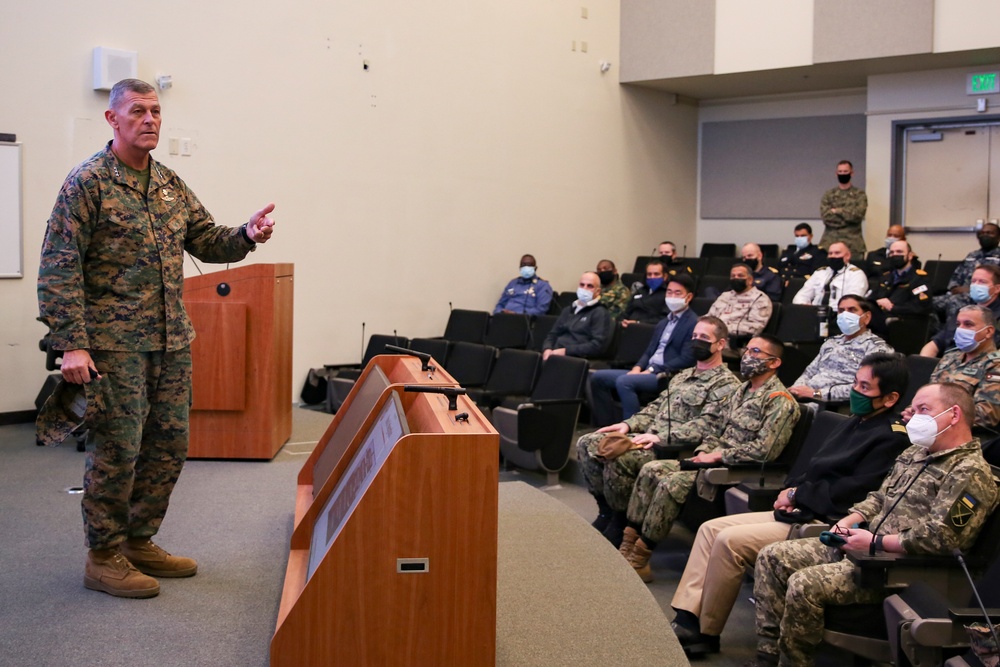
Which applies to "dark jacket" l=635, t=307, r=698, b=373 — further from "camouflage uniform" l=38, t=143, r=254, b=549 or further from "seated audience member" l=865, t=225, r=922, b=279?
"camouflage uniform" l=38, t=143, r=254, b=549

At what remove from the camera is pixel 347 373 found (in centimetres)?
781

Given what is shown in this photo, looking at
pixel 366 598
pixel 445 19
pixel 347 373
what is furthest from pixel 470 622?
pixel 445 19

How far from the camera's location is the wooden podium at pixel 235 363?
16.2 ft

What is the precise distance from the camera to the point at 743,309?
25.0ft

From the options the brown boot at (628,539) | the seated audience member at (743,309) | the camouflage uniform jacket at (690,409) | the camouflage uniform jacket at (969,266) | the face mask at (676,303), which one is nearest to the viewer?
the brown boot at (628,539)

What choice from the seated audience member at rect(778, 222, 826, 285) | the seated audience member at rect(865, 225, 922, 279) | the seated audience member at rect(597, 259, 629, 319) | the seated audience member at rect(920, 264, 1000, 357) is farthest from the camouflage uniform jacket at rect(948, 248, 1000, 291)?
the seated audience member at rect(597, 259, 629, 319)

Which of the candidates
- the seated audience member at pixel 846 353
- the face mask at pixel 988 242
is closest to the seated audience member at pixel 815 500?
the seated audience member at pixel 846 353

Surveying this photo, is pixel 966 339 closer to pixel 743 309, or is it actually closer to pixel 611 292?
→ pixel 743 309

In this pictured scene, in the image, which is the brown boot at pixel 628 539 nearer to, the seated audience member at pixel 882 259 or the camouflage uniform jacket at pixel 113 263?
the camouflage uniform jacket at pixel 113 263

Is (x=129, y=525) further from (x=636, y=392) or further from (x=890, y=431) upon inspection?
(x=636, y=392)

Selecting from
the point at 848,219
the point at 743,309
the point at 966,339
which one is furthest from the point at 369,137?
the point at 966,339

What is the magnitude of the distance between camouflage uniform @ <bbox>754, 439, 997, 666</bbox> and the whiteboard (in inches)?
218

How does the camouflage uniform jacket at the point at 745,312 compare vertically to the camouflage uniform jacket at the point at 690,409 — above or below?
above

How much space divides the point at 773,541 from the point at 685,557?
3.85 ft
